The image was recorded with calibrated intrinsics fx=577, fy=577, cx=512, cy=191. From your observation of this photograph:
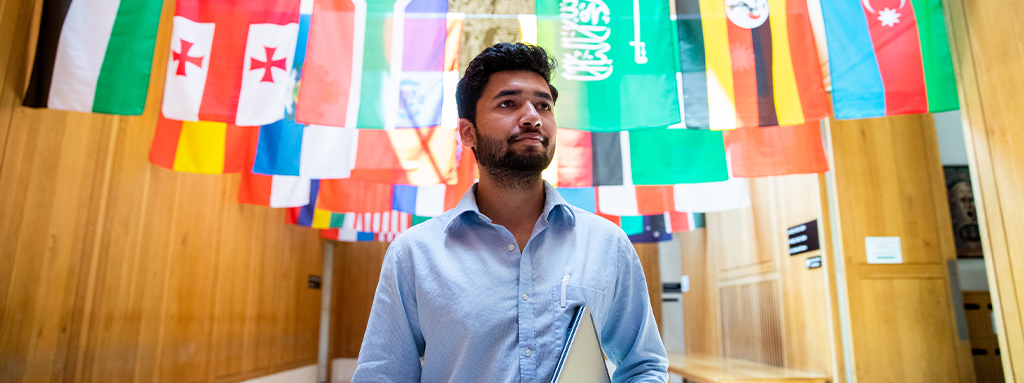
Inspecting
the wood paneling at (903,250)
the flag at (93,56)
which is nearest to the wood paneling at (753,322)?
the wood paneling at (903,250)

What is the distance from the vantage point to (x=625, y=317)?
1184mm

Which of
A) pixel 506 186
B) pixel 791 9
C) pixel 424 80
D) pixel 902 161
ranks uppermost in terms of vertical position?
pixel 791 9

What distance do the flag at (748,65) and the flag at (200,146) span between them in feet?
9.50

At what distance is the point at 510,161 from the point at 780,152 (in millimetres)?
2882

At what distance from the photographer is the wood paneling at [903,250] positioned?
144 inches

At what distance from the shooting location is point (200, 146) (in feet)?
12.4

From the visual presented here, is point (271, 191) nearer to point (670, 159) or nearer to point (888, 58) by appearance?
point (670, 159)

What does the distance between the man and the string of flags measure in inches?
78.3

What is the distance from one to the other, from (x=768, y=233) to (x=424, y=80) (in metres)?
3.37

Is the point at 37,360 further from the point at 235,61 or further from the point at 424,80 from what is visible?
the point at 424,80

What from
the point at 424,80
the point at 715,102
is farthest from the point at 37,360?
the point at 715,102

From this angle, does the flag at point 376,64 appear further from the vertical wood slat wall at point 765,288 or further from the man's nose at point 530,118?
the vertical wood slat wall at point 765,288

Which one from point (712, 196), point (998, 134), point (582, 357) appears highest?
point (712, 196)

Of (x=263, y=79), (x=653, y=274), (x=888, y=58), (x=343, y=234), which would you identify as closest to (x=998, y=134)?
(x=888, y=58)
